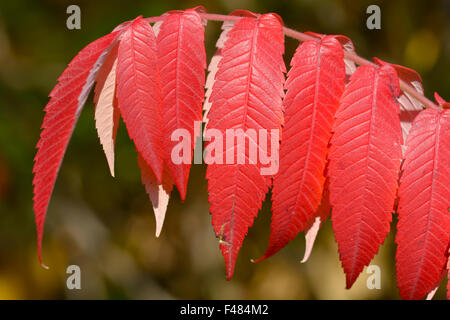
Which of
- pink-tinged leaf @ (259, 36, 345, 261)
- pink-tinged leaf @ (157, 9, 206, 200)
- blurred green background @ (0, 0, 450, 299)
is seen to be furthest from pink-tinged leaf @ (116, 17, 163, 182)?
blurred green background @ (0, 0, 450, 299)

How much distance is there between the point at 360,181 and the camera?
0.59 m

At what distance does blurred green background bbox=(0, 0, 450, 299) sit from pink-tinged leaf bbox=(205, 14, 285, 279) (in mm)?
1541

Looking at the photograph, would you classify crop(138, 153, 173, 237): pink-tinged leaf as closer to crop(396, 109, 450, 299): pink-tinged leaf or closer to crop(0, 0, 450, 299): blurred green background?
crop(396, 109, 450, 299): pink-tinged leaf

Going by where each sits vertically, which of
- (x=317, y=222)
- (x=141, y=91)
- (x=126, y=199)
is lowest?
(x=126, y=199)

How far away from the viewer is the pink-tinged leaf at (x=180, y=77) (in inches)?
22.2

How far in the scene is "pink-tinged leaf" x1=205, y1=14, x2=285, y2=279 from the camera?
57 cm

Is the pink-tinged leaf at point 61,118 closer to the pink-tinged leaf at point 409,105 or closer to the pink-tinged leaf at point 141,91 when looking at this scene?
the pink-tinged leaf at point 141,91

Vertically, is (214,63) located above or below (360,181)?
above

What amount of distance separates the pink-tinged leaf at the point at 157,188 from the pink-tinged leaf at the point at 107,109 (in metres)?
0.05

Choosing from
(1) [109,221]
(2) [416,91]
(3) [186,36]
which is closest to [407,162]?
(2) [416,91]

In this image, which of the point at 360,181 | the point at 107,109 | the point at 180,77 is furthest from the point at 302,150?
the point at 107,109

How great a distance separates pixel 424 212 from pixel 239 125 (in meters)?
0.30

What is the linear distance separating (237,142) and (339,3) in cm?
191

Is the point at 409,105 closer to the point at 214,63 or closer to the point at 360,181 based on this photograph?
the point at 360,181
